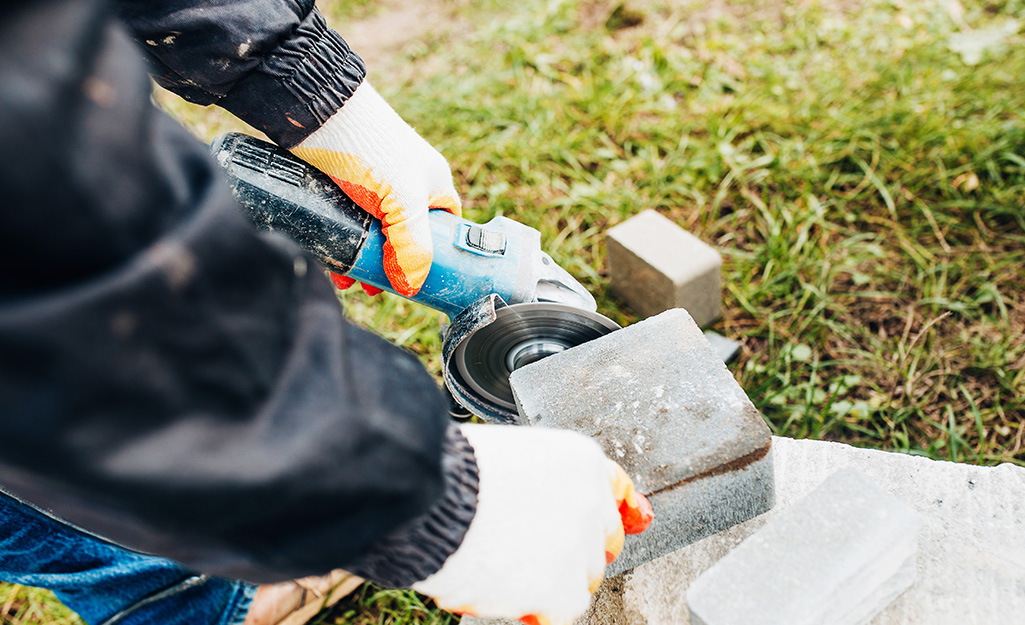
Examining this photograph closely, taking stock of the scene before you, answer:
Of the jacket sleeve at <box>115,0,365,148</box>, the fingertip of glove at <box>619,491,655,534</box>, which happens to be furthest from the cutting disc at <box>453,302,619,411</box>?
the jacket sleeve at <box>115,0,365,148</box>

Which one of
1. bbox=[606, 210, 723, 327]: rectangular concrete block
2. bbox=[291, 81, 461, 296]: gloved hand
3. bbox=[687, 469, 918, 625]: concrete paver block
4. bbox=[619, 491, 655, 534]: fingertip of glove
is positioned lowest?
bbox=[606, 210, 723, 327]: rectangular concrete block

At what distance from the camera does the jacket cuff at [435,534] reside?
1.01m

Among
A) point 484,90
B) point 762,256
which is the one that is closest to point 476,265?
point 762,256

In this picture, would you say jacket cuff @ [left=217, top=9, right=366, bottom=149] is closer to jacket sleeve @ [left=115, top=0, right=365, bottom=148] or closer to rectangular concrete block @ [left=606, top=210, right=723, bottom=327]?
jacket sleeve @ [left=115, top=0, right=365, bottom=148]

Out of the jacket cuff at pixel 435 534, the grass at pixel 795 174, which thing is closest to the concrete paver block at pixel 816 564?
the jacket cuff at pixel 435 534

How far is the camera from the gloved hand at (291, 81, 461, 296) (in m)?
1.75

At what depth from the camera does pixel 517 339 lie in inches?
73.5

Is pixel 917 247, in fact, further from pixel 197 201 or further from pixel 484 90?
pixel 197 201

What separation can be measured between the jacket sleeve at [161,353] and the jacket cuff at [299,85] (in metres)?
0.88

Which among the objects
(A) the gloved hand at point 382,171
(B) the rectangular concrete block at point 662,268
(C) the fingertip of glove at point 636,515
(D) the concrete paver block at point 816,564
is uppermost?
(A) the gloved hand at point 382,171

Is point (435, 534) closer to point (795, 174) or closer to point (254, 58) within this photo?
point (254, 58)

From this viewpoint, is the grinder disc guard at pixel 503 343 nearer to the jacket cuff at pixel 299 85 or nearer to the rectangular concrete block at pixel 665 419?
the rectangular concrete block at pixel 665 419

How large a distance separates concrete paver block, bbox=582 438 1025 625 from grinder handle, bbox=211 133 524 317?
0.79 metres

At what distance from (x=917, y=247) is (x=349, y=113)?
2273 millimetres
